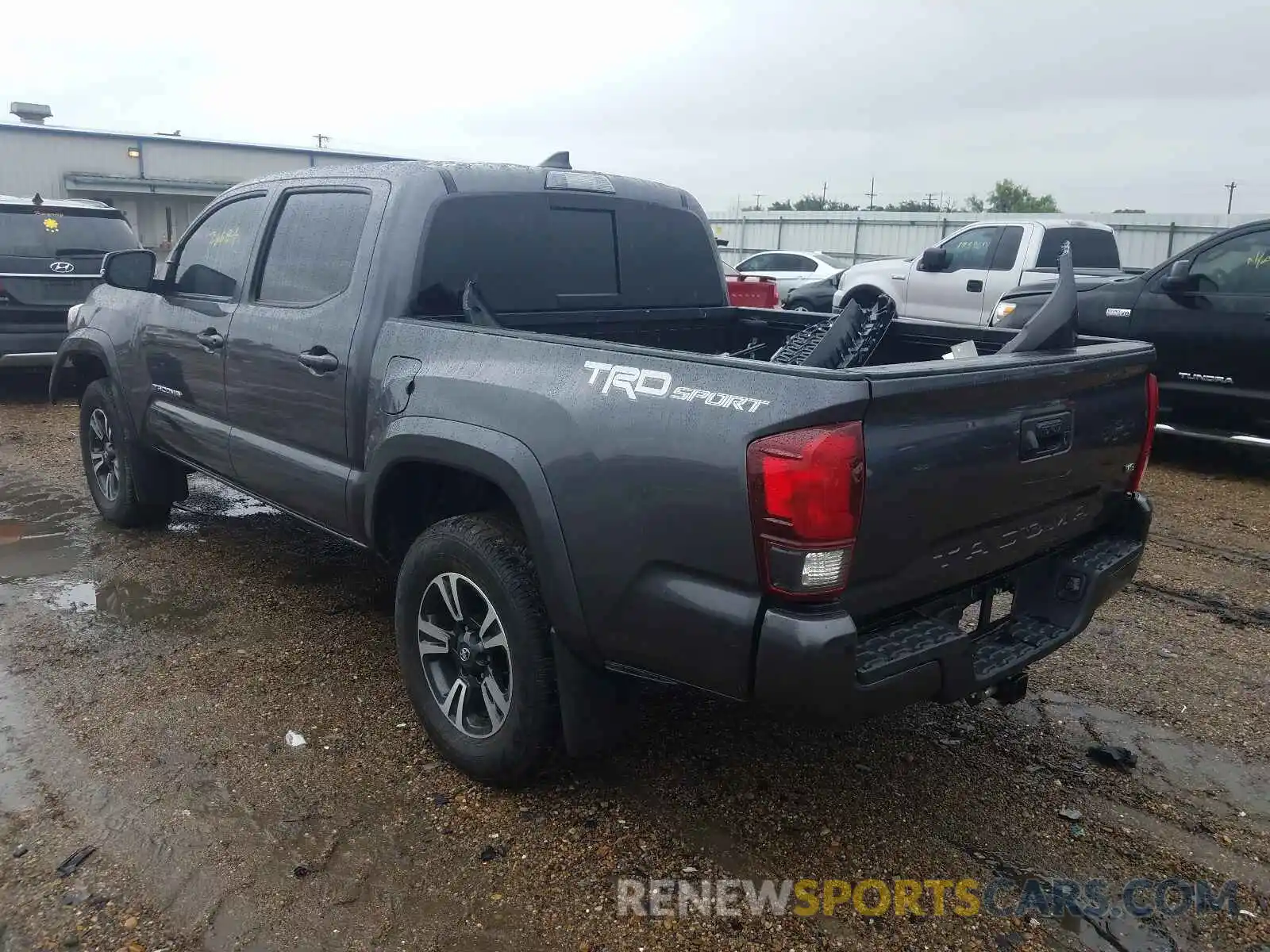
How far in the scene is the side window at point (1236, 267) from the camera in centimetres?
741

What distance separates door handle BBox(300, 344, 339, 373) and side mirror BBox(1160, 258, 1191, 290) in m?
6.58

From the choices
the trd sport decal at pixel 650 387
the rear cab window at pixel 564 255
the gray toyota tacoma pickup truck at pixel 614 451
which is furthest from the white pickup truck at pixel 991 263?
the trd sport decal at pixel 650 387

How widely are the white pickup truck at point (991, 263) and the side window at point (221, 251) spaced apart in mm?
7143

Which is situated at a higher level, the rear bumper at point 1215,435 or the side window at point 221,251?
the side window at point 221,251

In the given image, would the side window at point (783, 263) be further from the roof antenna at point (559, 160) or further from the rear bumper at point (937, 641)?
the rear bumper at point (937, 641)

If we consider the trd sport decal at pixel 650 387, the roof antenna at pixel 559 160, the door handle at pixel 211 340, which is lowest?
the door handle at pixel 211 340

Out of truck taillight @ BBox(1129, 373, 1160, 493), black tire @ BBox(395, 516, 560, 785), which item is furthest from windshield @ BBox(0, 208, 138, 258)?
truck taillight @ BBox(1129, 373, 1160, 493)

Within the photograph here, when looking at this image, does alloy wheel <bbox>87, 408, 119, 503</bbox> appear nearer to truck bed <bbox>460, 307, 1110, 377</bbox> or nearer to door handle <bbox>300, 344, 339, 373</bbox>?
door handle <bbox>300, 344, 339, 373</bbox>

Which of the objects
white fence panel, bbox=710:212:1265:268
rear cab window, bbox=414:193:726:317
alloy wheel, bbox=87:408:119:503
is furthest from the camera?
white fence panel, bbox=710:212:1265:268

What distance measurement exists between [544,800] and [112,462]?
155 inches

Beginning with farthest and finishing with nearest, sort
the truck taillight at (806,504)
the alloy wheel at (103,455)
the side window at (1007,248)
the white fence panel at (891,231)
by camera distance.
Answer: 1. the white fence panel at (891,231)
2. the side window at (1007,248)
3. the alloy wheel at (103,455)
4. the truck taillight at (806,504)

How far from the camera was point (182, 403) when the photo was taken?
4914mm

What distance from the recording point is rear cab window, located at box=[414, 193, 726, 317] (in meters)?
3.74

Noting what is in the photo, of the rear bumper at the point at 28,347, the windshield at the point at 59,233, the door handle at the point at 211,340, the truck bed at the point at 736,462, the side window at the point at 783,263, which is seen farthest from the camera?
the side window at the point at 783,263
